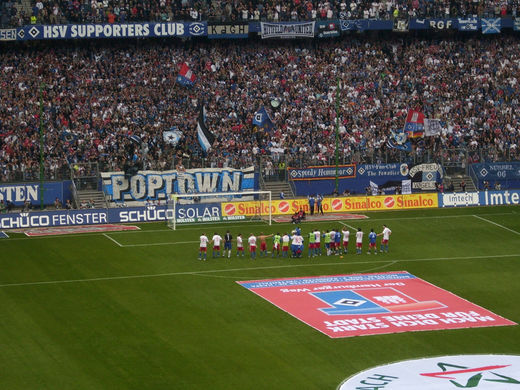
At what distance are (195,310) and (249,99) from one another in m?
36.0

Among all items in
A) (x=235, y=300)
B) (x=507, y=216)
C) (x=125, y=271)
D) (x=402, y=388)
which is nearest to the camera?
(x=402, y=388)

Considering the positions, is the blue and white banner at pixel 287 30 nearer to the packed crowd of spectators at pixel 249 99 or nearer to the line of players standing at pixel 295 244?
the packed crowd of spectators at pixel 249 99

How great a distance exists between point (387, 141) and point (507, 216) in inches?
A: 489

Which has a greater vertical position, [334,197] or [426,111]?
[426,111]

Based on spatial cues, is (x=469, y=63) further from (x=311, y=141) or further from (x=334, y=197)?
(x=334, y=197)

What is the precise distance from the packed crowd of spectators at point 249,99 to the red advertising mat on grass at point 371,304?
23960 mm

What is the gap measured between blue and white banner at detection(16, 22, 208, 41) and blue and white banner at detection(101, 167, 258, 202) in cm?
1319

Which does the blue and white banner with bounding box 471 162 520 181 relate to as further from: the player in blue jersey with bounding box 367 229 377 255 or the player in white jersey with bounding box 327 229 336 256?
the player in white jersey with bounding box 327 229 336 256

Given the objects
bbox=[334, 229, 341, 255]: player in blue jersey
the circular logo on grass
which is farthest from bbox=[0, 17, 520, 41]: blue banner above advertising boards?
the circular logo on grass

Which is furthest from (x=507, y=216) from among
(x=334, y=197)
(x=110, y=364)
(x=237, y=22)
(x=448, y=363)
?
(x=110, y=364)

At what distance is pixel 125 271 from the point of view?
173 ft

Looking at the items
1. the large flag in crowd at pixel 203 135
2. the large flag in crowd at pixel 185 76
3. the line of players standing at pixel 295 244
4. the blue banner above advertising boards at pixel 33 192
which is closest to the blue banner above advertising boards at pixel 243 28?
the large flag in crowd at pixel 185 76

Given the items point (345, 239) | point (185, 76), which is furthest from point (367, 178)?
point (345, 239)

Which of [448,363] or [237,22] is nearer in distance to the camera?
[448,363]
